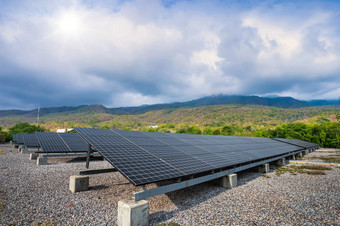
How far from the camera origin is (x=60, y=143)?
2095 cm

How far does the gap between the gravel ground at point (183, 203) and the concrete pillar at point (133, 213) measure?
2.01 feet

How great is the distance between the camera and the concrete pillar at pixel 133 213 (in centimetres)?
581

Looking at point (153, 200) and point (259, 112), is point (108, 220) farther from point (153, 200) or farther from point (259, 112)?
point (259, 112)

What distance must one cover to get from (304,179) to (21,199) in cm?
1848

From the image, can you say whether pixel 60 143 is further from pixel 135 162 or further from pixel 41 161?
pixel 135 162

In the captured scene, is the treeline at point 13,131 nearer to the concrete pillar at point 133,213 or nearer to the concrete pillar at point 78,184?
the concrete pillar at point 78,184

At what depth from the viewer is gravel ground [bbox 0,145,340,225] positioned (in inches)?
267

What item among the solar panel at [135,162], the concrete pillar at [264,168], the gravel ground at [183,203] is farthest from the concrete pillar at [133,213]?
the concrete pillar at [264,168]

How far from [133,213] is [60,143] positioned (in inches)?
755

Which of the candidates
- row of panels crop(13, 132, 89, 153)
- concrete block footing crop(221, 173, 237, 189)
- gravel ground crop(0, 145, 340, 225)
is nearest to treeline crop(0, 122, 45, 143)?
row of panels crop(13, 132, 89, 153)

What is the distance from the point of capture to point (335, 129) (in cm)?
5459

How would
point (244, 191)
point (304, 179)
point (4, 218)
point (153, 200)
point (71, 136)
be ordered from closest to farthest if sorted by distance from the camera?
point (4, 218) → point (153, 200) → point (244, 191) → point (304, 179) → point (71, 136)

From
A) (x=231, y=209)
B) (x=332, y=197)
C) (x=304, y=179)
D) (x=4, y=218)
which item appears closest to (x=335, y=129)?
(x=304, y=179)

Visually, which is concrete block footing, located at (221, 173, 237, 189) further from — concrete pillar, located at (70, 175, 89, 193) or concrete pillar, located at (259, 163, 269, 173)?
concrete pillar, located at (70, 175, 89, 193)
